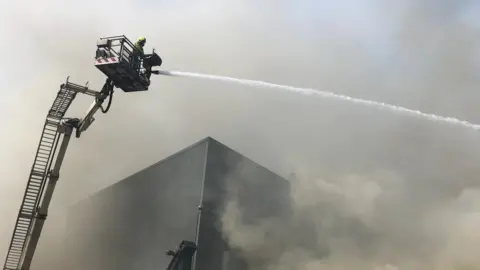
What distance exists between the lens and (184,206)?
53.8ft

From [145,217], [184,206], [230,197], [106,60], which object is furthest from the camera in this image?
[145,217]

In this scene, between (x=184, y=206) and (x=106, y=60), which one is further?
(x=184, y=206)

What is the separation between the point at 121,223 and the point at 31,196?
535 cm

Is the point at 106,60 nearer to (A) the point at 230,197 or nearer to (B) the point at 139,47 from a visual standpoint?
(B) the point at 139,47

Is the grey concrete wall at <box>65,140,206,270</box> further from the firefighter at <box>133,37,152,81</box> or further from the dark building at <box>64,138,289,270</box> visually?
the firefighter at <box>133,37,152,81</box>

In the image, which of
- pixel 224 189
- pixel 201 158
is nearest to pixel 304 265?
pixel 224 189

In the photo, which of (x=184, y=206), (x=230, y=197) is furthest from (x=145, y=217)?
(x=230, y=197)

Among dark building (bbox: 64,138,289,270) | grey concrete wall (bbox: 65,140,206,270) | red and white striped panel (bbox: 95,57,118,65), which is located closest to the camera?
red and white striped panel (bbox: 95,57,118,65)

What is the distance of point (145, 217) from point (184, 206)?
225cm

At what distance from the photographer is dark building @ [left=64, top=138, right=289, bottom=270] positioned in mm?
15938

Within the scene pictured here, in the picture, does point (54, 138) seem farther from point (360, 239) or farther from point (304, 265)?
point (360, 239)

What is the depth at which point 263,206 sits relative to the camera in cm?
1759

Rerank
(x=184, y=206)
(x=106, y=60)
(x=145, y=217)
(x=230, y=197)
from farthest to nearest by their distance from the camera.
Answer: (x=145, y=217) → (x=230, y=197) → (x=184, y=206) → (x=106, y=60)

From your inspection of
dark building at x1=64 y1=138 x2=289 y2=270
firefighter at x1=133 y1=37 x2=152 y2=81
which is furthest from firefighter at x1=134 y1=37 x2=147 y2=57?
dark building at x1=64 y1=138 x2=289 y2=270
